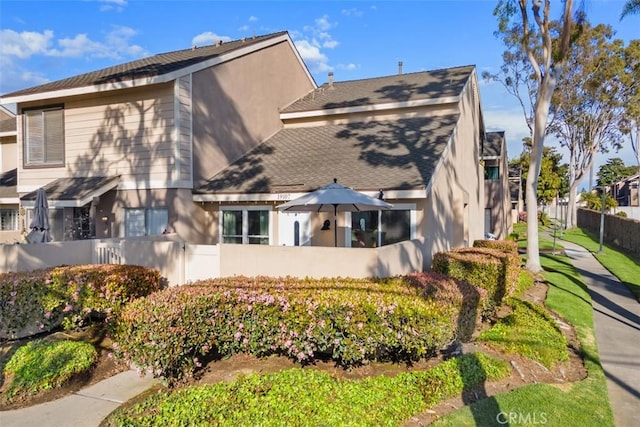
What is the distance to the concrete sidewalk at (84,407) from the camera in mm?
5320

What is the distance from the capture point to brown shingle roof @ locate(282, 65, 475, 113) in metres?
17.4

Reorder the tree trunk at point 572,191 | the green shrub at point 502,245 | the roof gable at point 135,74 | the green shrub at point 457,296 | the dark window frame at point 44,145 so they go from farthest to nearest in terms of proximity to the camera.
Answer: the tree trunk at point 572,191 → the dark window frame at point 44,145 → the green shrub at point 502,245 → the roof gable at point 135,74 → the green shrub at point 457,296

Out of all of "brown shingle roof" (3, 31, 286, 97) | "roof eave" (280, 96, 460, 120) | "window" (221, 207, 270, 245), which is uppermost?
"brown shingle roof" (3, 31, 286, 97)

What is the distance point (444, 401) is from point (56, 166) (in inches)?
588

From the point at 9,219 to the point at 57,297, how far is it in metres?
14.2

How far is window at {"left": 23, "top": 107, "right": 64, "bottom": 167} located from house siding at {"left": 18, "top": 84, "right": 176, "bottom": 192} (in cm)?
26

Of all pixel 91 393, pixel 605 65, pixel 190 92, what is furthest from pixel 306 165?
pixel 605 65

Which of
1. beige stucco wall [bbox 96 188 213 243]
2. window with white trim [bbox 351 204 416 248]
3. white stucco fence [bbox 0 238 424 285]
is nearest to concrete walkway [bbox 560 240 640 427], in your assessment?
white stucco fence [bbox 0 238 424 285]

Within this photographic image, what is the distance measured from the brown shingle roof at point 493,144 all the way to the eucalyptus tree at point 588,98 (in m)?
5.91

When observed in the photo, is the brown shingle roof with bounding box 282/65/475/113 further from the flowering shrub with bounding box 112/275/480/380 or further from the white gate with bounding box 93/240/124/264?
the flowering shrub with bounding box 112/275/480/380

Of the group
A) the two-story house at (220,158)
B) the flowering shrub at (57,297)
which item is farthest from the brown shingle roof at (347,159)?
the flowering shrub at (57,297)

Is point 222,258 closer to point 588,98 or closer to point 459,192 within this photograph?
point 459,192

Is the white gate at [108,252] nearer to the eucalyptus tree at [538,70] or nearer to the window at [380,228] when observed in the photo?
the window at [380,228]

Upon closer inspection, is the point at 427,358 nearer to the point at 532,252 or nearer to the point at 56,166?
the point at 532,252
